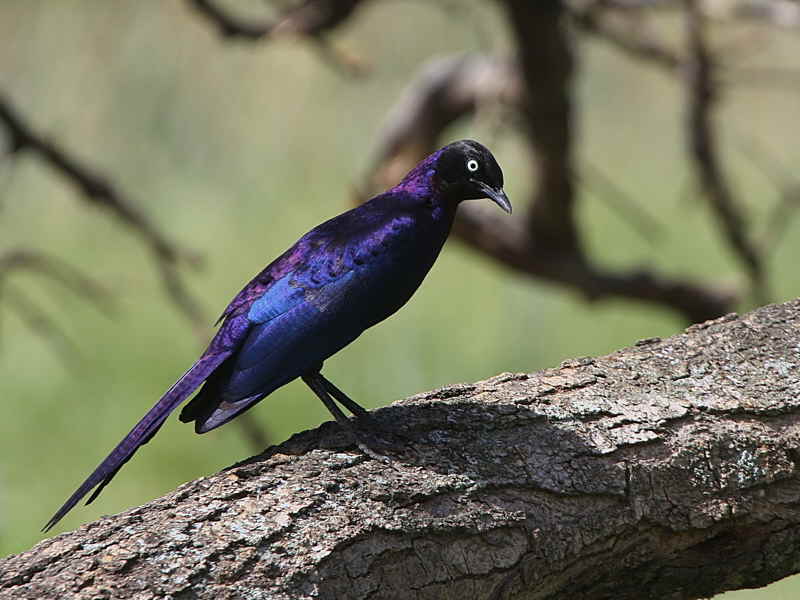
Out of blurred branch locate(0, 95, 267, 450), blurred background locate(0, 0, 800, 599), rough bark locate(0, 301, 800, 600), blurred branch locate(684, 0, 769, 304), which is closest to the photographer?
rough bark locate(0, 301, 800, 600)

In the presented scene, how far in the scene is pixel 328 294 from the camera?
2.61 m

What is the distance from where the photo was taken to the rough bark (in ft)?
6.72

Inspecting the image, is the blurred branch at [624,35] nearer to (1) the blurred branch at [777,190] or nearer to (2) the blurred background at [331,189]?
(2) the blurred background at [331,189]

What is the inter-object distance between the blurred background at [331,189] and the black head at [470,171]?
200cm

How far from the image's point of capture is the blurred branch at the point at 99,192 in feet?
14.9

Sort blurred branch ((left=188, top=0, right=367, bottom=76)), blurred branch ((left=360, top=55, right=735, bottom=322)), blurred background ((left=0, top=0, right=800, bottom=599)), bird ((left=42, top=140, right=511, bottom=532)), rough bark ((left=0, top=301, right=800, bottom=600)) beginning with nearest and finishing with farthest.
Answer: rough bark ((left=0, top=301, right=800, bottom=600)), bird ((left=42, top=140, right=511, bottom=532)), blurred branch ((left=188, top=0, right=367, bottom=76)), blurred background ((left=0, top=0, right=800, bottom=599)), blurred branch ((left=360, top=55, right=735, bottom=322))

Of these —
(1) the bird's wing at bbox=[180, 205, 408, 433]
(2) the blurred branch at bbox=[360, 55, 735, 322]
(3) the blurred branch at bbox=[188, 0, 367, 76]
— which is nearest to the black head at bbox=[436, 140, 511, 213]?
(1) the bird's wing at bbox=[180, 205, 408, 433]

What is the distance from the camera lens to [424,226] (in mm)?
2729

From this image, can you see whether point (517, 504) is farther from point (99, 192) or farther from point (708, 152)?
point (708, 152)

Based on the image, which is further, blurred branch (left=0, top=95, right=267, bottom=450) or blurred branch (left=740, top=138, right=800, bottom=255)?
blurred branch (left=740, top=138, right=800, bottom=255)

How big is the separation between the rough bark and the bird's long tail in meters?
0.19

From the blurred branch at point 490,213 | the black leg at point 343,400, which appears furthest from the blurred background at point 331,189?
the black leg at point 343,400

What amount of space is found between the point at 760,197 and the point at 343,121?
11.3 feet

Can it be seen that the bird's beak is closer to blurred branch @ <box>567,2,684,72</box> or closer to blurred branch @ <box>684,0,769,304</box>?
blurred branch @ <box>567,2,684,72</box>
